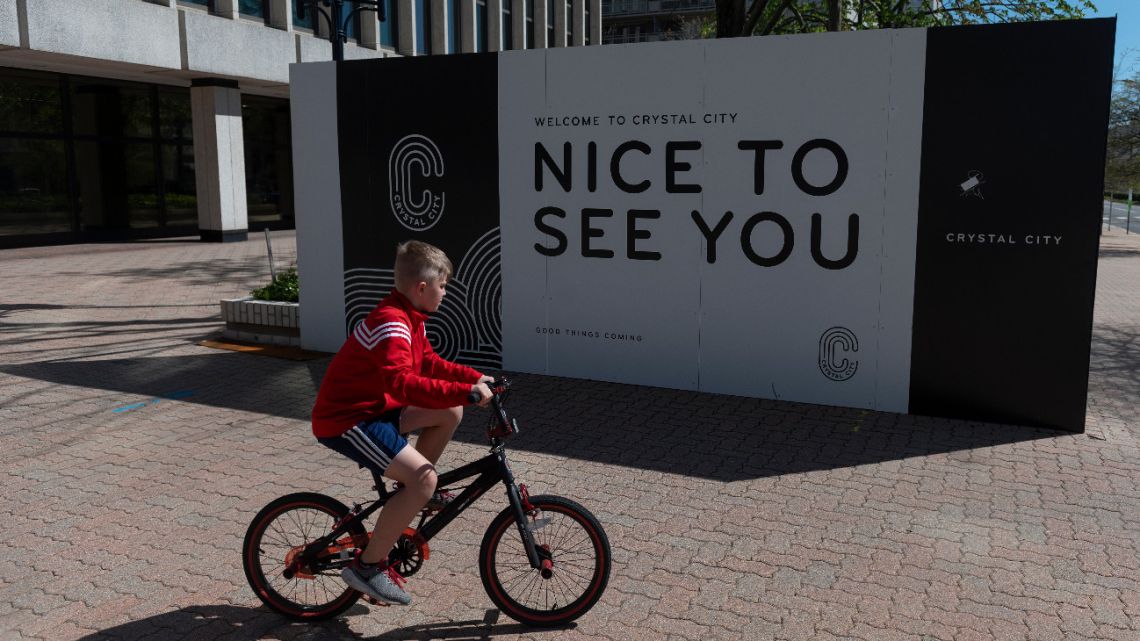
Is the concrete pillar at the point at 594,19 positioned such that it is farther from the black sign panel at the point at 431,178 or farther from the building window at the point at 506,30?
the black sign panel at the point at 431,178

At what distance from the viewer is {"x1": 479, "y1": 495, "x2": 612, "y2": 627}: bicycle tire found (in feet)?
13.2

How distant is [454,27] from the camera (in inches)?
1276

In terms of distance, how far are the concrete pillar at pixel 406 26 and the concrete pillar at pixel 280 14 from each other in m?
4.87

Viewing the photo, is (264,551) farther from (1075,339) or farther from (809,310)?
(1075,339)

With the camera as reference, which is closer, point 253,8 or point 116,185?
point 253,8

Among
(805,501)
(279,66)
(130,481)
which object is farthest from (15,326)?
(279,66)

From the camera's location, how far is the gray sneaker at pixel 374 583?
3.96 meters

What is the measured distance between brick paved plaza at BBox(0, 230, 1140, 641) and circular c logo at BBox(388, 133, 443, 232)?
5.78ft

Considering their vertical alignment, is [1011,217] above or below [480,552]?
above

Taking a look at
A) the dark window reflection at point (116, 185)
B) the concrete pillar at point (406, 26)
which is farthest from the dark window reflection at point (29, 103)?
the concrete pillar at point (406, 26)

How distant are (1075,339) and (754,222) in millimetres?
2634

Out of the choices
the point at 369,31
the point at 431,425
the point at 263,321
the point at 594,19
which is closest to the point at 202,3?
the point at 369,31

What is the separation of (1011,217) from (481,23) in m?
28.9

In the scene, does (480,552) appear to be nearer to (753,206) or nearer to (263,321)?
(753,206)
